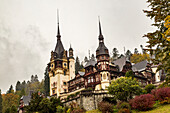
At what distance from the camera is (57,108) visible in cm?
4600

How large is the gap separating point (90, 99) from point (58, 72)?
24376 mm

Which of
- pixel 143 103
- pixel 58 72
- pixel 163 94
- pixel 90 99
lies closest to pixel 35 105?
pixel 90 99

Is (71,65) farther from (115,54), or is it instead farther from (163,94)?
(115,54)

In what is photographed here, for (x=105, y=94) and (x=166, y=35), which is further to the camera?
(x=105, y=94)

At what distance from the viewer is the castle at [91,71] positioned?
55.4m

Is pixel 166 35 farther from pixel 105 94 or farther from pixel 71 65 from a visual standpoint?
pixel 71 65

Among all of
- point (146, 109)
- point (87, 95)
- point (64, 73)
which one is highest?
point (64, 73)

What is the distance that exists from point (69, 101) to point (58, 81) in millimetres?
18112

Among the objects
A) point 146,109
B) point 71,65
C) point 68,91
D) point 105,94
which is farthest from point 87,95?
point 71,65

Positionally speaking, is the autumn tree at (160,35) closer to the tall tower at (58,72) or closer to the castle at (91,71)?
the castle at (91,71)

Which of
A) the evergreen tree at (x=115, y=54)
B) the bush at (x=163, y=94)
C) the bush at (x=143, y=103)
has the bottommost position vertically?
the bush at (x=143, y=103)

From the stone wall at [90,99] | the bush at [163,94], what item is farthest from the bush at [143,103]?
the stone wall at [90,99]

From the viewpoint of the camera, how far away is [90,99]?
149 ft

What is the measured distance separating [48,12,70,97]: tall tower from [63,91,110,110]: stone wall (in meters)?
20.7
